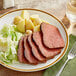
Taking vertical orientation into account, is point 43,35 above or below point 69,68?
above

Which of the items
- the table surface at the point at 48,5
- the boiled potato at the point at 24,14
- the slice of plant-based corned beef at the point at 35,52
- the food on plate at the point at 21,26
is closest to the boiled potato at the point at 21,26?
the food on plate at the point at 21,26

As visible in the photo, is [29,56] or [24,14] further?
[24,14]

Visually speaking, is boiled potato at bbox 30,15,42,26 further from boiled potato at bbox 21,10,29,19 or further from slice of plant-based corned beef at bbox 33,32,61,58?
slice of plant-based corned beef at bbox 33,32,61,58

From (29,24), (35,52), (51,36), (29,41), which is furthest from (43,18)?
(35,52)

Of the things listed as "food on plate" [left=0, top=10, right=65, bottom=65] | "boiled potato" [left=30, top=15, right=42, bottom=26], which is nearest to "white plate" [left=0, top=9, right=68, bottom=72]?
"food on plate" [left=0, top=10, right=65, bottom=65]

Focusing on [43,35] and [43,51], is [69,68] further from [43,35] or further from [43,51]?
[43,35]

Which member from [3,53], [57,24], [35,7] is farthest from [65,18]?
[3,53]

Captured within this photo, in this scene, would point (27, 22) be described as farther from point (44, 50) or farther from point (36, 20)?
point (44, 50)

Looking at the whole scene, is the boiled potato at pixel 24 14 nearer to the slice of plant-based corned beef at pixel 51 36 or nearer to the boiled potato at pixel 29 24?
the boiled potato at pixel 29 24
